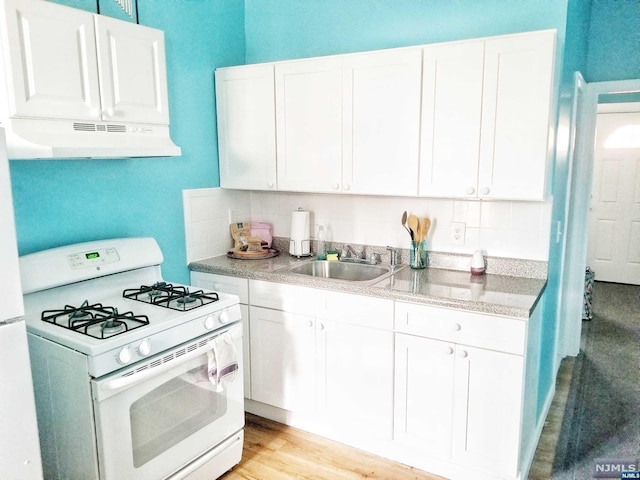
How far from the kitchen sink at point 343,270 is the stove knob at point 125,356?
114 cm

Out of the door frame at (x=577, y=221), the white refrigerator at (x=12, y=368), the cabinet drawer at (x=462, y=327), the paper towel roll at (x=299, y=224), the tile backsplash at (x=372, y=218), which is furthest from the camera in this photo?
the door frame at (x=577, y=221)

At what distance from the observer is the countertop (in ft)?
6.94

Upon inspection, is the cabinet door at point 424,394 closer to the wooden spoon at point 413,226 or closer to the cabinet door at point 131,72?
the wooden spoon at point 413,226

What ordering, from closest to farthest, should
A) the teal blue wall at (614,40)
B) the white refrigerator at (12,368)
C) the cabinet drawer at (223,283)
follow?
the white refrigerator at (12,368) < the cabinet drawer at (223,283) < the teal blue wall at (614,40)

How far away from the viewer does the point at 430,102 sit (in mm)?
2377

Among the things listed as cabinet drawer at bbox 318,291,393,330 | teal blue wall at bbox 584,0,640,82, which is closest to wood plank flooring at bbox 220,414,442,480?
cabinet drawer at bbox 318,291,393,330

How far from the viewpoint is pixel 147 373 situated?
187cm

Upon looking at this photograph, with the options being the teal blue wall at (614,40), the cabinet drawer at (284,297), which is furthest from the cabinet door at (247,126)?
the teal blue wall at (614,40)

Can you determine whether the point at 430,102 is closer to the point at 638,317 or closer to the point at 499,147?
the point at 499,147

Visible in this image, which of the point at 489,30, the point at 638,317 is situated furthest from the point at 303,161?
the point at 638,317

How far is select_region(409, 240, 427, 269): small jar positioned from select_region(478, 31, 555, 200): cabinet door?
0.55 metres

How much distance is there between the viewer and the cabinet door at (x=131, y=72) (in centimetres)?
208

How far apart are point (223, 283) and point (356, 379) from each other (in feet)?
3.17

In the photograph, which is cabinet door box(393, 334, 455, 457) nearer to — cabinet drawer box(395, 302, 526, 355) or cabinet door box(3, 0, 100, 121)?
cabinet drawer box(395, 302, 526, 355)
